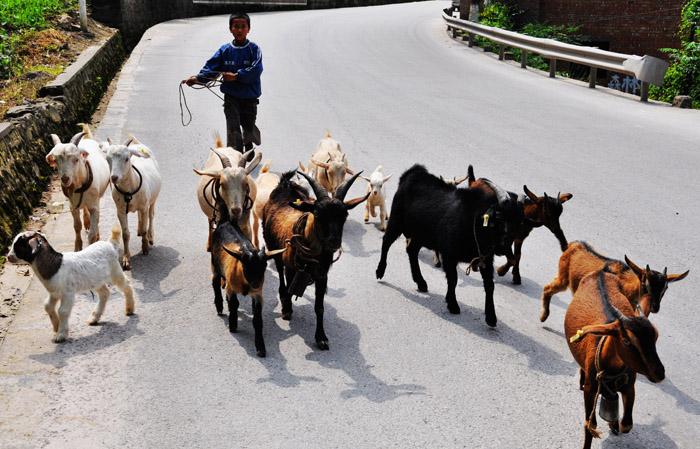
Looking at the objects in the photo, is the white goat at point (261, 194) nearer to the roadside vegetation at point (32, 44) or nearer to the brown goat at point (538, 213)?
the brown goat at point (538, 213)

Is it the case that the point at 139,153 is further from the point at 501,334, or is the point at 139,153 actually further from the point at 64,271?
the point at 501,334

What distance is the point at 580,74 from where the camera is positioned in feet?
72.7

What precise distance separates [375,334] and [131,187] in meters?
3.33

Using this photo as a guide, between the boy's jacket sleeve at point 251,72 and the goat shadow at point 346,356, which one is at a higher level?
the boy's jacket sleeve at point 251,72

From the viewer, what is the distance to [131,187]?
7863 mm

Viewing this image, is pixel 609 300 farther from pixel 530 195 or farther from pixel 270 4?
pixel 270 4

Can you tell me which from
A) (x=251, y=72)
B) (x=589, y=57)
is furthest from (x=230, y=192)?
(x=589, y=57)

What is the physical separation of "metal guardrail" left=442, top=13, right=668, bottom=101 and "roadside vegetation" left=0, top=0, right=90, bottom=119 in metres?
11.7

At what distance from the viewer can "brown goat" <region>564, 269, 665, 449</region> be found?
14.0 ft

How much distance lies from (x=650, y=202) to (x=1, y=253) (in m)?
8.19

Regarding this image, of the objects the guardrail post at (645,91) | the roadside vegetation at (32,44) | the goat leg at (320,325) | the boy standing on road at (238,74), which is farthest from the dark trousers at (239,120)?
the guardrail post at (645,91)

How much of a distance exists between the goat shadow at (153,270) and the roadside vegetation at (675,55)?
13.1 meters

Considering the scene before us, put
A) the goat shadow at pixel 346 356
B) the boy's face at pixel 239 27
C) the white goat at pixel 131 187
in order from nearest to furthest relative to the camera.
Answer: the goat shadow at pixel 346 356 < the white goat at pixel 131 187 < the boy's face at pixel 239 27

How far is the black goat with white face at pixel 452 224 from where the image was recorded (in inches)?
257
